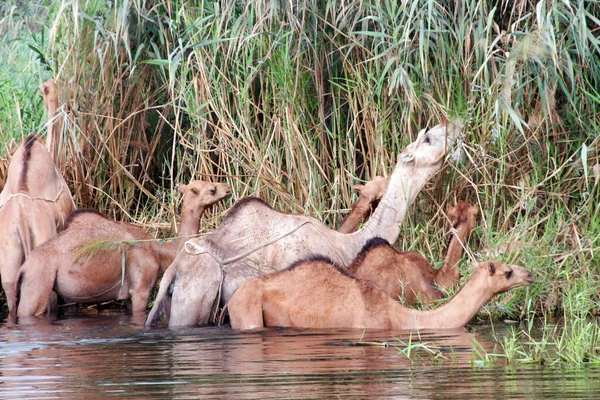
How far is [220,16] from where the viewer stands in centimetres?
891

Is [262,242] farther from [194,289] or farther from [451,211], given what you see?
[451,211]

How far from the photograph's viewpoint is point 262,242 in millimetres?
7871

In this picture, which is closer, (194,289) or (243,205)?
(194,289)

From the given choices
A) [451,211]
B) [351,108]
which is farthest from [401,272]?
[351,108]

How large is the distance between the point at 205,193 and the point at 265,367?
3.41 m

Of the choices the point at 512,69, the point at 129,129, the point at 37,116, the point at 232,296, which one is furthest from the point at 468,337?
the point at 37,116

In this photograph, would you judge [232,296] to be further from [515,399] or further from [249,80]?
[515,399]

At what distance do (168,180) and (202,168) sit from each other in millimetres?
1035

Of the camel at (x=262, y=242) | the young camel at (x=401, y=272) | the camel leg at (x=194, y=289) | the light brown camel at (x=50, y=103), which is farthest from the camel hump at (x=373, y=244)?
the light brown camel at (x=50, y=103)

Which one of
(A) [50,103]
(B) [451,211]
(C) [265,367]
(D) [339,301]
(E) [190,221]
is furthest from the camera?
(A) [50,103]

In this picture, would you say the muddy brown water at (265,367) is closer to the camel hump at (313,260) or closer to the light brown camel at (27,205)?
the camel hump at (313,260)

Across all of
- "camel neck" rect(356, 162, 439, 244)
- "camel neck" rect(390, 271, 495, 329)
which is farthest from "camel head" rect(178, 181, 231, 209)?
"camel neck" rect(390, 271, 495, 329)

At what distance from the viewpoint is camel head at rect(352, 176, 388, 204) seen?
841cm

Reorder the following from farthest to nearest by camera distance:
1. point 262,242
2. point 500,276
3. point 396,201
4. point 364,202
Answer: point 364,202
point 396,201
point 262,242
point 500,276
